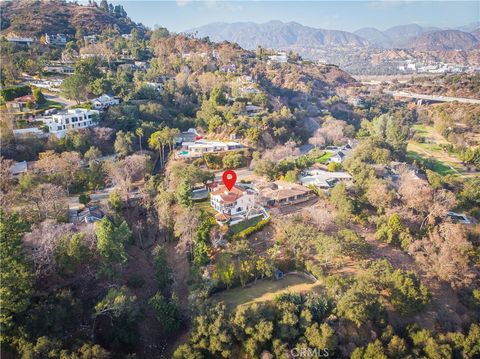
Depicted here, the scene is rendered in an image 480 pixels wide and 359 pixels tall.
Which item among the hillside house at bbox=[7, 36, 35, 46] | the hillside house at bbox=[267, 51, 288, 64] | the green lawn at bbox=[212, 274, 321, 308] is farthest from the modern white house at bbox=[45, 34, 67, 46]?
the green lawn at bbox=[212, 274, 321, 308]

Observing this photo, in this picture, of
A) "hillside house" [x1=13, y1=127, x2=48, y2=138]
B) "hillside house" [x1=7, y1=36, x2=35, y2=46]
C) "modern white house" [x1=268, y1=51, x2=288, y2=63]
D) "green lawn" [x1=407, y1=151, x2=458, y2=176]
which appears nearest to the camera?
"hillside house" [x1=13, y1=127, x2=48, y2=138]

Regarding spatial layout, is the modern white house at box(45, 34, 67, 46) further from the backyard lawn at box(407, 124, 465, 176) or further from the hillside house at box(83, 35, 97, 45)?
the backyard lawn at box(407, 124, 465, 176)

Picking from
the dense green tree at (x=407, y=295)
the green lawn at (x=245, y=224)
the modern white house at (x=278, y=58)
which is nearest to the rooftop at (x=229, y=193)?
the green lawn at (x=245, y=224)

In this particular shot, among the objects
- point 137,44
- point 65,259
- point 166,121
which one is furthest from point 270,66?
point 65,259

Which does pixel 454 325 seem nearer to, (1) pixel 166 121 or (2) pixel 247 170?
(2) pixel 247 170

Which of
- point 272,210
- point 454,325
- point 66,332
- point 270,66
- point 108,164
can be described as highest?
point 270,66

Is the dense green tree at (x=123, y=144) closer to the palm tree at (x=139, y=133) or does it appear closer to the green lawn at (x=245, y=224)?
the palm tree at (x=139, y=133)
